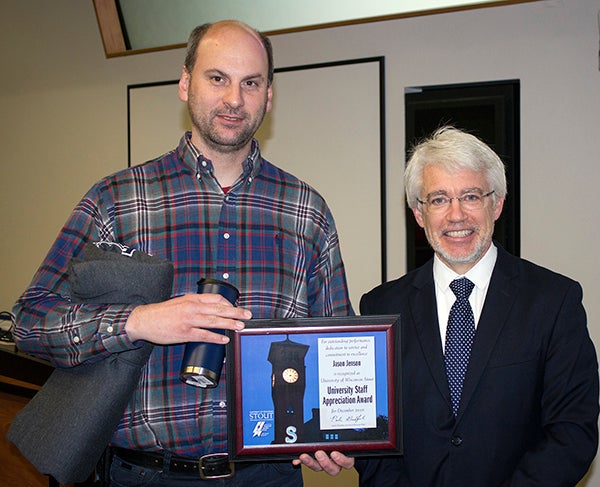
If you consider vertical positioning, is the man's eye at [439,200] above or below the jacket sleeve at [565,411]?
above

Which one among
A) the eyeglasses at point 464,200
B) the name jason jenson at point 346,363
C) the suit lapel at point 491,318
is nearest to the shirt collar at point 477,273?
the suit lapel at point 491,318

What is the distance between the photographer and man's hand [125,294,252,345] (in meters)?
1.42

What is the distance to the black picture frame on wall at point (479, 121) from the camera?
10.9ft

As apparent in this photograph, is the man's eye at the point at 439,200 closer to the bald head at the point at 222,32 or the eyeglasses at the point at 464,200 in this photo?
the eyeglasses at the point at 464,200

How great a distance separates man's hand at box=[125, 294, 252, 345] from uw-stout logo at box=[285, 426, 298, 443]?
272 millimetres

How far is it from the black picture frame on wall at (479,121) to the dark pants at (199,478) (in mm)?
1958

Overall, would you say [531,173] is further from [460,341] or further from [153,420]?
[153,420]

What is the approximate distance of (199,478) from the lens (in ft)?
5.29

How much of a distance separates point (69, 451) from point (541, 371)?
1128 millimetres

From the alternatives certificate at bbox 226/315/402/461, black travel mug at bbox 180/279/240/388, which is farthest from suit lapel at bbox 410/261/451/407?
black travel mug at bbox 180/279/240/388

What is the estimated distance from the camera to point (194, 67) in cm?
177

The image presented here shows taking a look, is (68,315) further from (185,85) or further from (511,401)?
(511,401)

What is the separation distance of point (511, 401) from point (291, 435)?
54cm

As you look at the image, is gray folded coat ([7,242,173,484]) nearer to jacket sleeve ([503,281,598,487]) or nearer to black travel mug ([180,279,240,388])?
black travel mug ([180,279,240,388])
